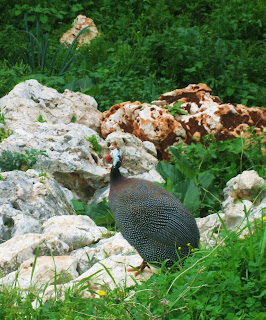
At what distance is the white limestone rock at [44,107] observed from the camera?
6.71 m

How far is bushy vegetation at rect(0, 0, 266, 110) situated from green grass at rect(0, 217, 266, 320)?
181 inches

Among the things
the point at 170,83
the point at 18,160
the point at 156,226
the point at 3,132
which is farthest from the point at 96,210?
the point at 170,83

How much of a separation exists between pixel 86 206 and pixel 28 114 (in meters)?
1.52

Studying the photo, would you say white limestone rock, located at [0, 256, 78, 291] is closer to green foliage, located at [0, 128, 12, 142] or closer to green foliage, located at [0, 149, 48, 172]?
green foliage, located at [0, 149, 48, 172]

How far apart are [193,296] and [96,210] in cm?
275

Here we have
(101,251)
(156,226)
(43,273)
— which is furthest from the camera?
(101,251)

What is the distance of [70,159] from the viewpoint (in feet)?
19.8

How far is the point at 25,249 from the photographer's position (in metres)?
4.30

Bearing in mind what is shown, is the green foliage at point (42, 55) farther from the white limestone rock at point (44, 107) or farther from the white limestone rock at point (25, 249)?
the white limestone rock at point (25, 249)

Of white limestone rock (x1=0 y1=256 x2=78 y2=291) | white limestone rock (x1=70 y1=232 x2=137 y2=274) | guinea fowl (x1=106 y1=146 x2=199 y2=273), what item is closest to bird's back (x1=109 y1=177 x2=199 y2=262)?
guinea fowl (x1=106 y1=146 x2=199 y2=273)

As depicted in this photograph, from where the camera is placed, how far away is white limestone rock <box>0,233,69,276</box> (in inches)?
167

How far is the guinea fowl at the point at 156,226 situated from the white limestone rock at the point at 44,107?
274 cm

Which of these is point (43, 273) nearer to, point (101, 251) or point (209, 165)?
point (101, 251)

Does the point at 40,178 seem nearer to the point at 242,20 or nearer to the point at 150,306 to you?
the point at 150,306
